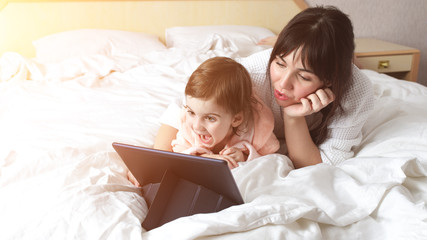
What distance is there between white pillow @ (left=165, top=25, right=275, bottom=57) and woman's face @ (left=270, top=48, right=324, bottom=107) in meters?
1.26

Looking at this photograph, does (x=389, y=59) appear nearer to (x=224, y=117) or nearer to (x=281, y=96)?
(x=281, y=96)

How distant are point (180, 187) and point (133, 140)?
484mm

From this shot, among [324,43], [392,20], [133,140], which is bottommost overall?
[392,20]

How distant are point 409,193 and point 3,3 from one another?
7.74 ft

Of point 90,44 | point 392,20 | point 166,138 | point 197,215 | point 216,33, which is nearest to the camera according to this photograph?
point 197,215

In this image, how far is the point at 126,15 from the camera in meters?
2.56

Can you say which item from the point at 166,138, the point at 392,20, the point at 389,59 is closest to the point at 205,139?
the point at 166,138

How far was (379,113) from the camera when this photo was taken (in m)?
1.33

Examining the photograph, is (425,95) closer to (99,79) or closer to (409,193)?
(409,193)

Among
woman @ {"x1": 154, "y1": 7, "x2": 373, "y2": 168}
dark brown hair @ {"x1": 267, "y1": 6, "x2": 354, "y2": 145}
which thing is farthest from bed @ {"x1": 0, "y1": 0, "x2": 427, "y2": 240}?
dark brown hair @ {"x1": 267, "y1": 6, "x2": 354, "y2": 145}

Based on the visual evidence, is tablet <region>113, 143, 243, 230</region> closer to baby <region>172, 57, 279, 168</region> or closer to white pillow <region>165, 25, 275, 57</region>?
baby <region>172, 57, 279, 168</region>

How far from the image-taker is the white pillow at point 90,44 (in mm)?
2207

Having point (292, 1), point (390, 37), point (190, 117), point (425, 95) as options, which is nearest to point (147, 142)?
point (190, 117)

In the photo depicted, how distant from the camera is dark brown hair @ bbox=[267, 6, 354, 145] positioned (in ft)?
3.00
